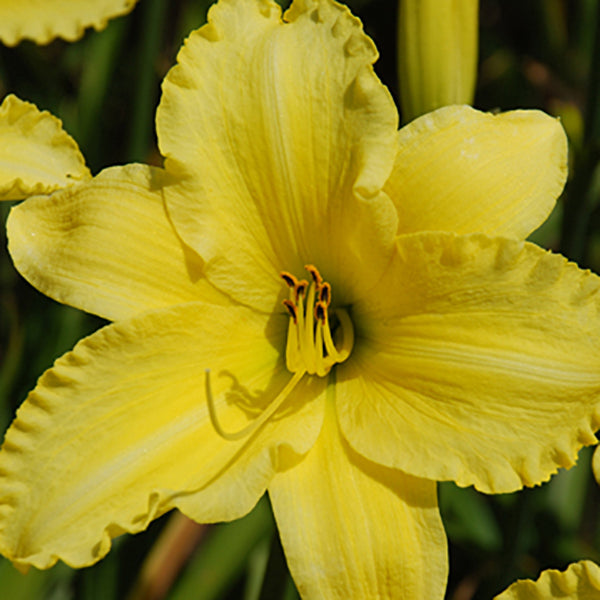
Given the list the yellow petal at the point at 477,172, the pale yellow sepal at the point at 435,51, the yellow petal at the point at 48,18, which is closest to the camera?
the yellow petal at the point at 477,172

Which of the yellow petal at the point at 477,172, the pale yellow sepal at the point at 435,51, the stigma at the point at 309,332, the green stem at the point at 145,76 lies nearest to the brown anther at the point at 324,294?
the stigma at the point at 309,332

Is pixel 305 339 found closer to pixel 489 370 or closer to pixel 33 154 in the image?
pixel 489 370

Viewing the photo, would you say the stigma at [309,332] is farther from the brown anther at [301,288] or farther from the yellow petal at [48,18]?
the yellow petal at [48,18]

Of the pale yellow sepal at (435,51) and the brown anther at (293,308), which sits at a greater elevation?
the pale yellow sepal at (435,51)

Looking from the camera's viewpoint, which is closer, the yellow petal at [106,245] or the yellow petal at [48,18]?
the yellow petal at [106,245]

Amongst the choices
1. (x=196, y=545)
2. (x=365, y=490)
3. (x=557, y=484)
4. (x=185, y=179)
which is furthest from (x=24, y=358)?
(x=557, y=484)

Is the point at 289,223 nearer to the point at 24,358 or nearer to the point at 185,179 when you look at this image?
the point at 185,179
